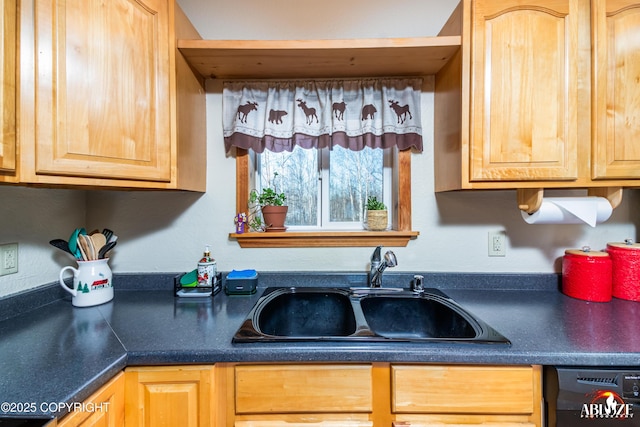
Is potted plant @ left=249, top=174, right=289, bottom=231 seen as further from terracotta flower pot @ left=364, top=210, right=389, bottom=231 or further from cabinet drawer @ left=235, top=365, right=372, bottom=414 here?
cabinet drawer @ left=235, top=365, right=372, bottom=414

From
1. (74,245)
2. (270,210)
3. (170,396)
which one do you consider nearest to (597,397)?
(170,396)

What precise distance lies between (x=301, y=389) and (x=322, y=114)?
45.6 inches

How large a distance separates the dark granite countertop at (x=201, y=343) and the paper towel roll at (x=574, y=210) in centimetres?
36

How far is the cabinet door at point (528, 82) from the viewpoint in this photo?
3.59 feet

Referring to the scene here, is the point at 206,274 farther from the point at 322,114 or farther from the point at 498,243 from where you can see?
the point at 498,243

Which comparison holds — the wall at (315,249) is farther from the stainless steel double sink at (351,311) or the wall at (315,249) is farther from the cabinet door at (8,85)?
the cabinet door at (8,85)

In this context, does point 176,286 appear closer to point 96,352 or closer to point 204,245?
point 204,245

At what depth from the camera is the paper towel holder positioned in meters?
1.21

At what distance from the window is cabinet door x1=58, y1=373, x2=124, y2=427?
96cm

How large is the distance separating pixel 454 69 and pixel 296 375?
130 centimetres

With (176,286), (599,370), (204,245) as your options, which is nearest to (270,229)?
(204,245)

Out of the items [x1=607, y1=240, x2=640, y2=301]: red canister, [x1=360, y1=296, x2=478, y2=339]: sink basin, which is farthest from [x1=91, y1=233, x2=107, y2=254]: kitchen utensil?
[x1=607, y1=240, x2=640, y2=301]: red canister

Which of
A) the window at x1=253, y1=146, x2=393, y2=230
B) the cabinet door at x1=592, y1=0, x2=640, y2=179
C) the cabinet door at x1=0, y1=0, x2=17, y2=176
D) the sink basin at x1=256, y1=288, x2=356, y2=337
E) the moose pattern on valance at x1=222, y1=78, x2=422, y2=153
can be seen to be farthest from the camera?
the window at x1=253, y1=146, x2=393, y2=230

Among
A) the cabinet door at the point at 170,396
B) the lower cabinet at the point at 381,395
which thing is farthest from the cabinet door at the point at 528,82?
the cabinet door at the point at 170,396
